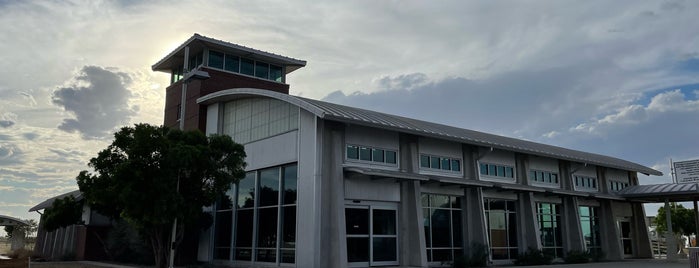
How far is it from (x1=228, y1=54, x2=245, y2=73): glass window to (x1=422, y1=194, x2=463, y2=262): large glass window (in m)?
14.2

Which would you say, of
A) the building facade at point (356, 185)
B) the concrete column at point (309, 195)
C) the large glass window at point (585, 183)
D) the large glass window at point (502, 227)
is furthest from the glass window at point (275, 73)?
the large glass window at point (585, 183)

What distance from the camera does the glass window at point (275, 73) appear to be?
115 feet

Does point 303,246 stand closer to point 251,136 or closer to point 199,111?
point 251,136

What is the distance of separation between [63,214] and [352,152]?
55.9 ft

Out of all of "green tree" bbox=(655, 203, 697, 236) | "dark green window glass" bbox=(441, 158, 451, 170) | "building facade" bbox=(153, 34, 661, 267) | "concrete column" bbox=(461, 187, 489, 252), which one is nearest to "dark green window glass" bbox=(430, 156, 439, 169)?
"building facade" bbox=(153, 34, 661, 267)

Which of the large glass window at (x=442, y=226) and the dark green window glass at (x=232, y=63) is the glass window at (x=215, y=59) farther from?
the large glass window at (x=442, y=226)

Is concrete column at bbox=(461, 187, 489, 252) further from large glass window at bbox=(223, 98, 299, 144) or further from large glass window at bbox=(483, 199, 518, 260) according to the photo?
large glass window at bbox=(223, 98, 299, 144)

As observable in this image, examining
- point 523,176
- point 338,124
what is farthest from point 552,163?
point 338,124

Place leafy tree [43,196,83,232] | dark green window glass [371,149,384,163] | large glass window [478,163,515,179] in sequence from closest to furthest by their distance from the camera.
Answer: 1. dark green window glass [371,149,384,163]
2. large glass window [478,163,515,179]
3. leafy tree [43,196,83,232]

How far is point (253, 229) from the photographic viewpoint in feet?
85.0

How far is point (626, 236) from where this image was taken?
128ft

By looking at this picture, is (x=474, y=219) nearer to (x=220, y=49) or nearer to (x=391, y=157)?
(x=391, y=157)

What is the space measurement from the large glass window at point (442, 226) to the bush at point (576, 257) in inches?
338

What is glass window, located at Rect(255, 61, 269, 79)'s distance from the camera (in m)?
34.6
